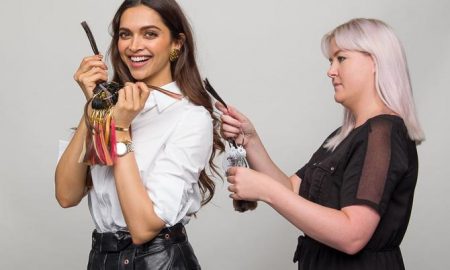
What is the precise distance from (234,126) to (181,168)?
1.77ft

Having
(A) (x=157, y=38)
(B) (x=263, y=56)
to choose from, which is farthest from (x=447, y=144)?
(A) (x=157, y=38)

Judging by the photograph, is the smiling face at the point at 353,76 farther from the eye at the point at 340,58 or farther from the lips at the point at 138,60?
the lips at the point at 138,60

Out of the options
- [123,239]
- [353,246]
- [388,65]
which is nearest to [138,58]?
[123,239]

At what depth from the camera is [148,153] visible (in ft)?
7.45

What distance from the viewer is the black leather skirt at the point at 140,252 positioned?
7.29 feet

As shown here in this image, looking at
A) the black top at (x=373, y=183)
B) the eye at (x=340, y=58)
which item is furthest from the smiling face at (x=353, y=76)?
the black top at (x=373, y=183)

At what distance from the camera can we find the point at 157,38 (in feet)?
7.82

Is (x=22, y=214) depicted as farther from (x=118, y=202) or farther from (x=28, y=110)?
(x=118, y=202)

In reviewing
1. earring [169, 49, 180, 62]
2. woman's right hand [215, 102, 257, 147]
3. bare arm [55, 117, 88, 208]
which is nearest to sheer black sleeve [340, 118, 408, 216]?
woman's right hand [215, 102, 257, 147]

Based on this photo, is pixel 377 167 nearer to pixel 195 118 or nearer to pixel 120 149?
pixel 195 118

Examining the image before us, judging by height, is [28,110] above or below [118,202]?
above

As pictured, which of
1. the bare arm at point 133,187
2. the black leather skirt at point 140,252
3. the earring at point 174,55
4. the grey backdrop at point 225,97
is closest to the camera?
the bare arm at point 133,187

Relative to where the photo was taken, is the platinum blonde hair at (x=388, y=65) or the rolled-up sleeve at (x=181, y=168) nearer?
the rolled-up sleeve at (x=181, y=168)

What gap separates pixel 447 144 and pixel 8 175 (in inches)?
91.8
